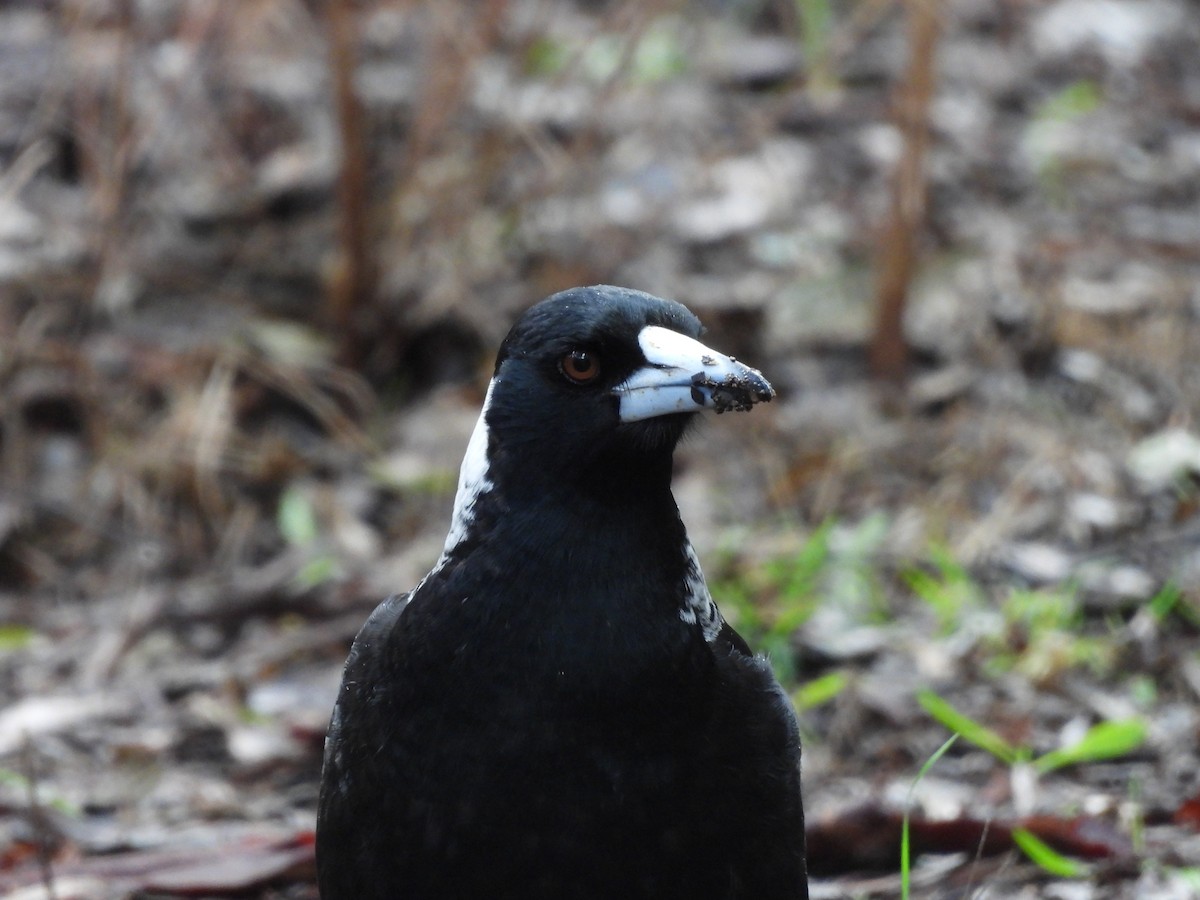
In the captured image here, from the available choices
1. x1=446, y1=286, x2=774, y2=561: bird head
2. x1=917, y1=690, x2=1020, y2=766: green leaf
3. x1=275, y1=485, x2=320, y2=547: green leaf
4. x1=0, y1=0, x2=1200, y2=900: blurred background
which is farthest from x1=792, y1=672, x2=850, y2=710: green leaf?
x1=275, y1=485, x2=320, y2=547: green leaf

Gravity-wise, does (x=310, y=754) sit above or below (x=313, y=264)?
below

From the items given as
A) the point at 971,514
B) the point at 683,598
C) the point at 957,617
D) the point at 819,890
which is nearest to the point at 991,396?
the point at 971,514

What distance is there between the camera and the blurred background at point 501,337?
4738mm

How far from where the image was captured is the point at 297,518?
6184mm

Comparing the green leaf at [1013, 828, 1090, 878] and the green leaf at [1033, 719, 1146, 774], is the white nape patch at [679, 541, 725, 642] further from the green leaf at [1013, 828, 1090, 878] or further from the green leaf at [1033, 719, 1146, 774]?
the green leaf at [1033, 719, 1146, 774]

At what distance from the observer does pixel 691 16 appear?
8000 mm

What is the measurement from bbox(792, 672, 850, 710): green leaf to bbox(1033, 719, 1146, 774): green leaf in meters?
0.59

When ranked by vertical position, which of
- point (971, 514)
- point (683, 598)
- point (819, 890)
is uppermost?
point (971, 514)

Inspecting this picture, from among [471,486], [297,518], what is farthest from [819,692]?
[297,518]

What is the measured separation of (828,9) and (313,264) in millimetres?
2776

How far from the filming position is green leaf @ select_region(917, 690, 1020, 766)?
14.1 feet

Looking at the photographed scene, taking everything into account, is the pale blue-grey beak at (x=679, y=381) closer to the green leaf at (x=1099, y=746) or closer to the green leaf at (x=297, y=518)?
the green leaf at (x=1099, y=746)

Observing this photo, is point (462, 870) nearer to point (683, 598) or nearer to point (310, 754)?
point (683, 598)

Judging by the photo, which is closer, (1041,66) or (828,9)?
(828,9)
